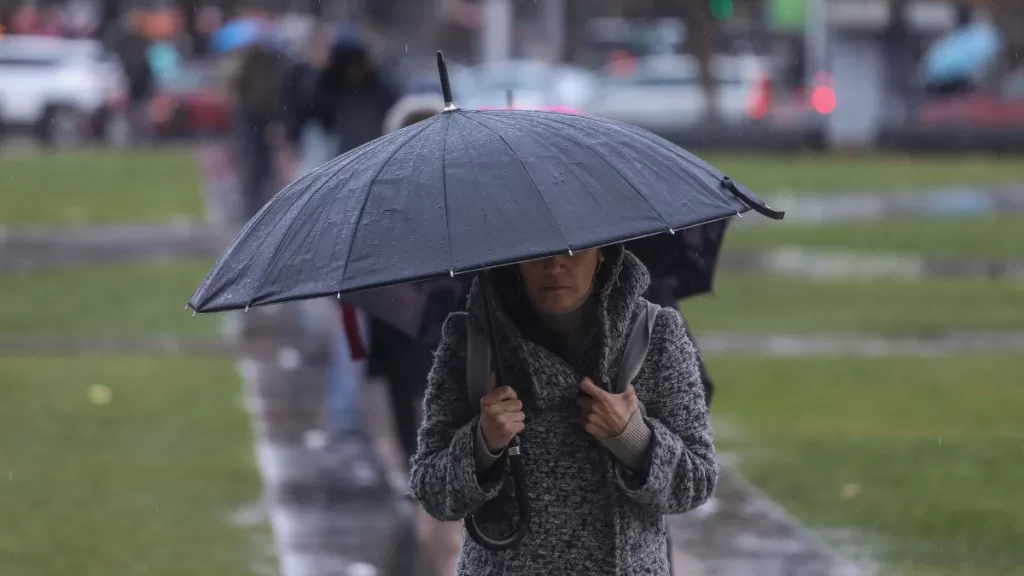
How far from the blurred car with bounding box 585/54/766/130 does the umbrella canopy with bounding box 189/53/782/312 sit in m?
26.6

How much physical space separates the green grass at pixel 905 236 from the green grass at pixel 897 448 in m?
5.79

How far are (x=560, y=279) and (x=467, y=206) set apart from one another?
23 centimetres

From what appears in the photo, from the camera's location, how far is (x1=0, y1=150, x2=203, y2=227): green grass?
19172mm

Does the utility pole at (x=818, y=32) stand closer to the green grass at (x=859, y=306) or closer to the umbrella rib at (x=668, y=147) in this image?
the green grass at (x=859, y=306)

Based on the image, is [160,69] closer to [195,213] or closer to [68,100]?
[68,100]

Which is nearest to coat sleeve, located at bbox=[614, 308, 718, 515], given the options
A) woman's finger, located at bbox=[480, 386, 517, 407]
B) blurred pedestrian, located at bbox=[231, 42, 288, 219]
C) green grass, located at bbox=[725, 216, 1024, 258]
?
woman's finger, located at bbox=[480, 386, 517, 407]

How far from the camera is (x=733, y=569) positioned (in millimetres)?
6297

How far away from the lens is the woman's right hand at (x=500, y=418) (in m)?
3.27

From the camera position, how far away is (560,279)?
3344 mm

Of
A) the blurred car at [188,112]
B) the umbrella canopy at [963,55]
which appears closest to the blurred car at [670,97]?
the umbrella canopy at [963,55]

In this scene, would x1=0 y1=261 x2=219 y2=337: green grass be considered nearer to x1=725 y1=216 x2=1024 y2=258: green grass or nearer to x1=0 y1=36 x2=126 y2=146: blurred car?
x1=725 y1=216 x2=1024 y2=258: green grass

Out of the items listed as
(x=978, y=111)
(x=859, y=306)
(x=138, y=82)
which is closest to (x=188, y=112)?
(x=138, y=82)

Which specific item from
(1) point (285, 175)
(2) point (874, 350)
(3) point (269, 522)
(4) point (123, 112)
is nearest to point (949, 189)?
(1) point (285, 175)

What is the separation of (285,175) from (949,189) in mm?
8894
